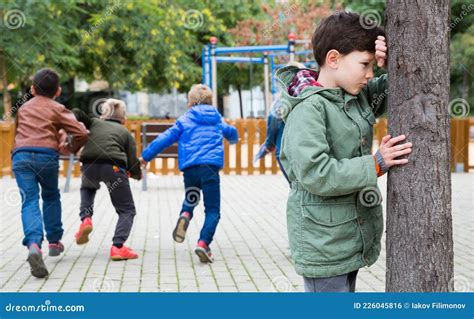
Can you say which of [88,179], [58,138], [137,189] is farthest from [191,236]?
[137,189]

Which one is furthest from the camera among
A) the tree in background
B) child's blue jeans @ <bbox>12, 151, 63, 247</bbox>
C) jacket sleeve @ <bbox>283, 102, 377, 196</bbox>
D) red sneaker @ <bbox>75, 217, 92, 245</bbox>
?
the tree in background

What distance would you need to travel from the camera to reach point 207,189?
707cm

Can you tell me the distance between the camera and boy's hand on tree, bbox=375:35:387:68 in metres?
2.90

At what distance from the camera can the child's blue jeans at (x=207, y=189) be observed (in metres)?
7.08

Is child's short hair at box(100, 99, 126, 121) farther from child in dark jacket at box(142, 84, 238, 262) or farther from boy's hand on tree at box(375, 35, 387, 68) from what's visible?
boy's hand on tree at box(375, 35, 387, 68)

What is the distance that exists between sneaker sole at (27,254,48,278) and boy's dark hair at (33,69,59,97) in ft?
4.73

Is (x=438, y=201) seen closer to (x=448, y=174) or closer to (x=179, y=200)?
(x=448, y=174)

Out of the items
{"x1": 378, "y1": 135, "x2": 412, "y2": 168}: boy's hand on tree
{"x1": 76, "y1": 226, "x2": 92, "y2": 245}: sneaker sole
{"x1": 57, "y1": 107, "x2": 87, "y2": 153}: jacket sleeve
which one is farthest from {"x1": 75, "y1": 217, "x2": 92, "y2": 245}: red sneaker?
{"x1": 378, "y1": 135, "x2": 412, "y2": 168}: boy's hand on tree

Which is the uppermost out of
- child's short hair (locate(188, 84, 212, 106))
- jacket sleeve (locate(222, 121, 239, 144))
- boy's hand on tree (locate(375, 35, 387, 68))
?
boy's hand on tree (locate(375, 35, 387, 68))

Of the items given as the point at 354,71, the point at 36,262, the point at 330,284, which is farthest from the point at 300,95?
the point at 36,262

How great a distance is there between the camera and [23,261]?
7.28 meters

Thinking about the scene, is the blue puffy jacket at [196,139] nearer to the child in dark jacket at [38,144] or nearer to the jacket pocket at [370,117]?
the child in dark jacket at [38,144]

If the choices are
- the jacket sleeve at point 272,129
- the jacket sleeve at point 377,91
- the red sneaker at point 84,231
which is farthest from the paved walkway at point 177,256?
the jacket sleeve at point 377,91

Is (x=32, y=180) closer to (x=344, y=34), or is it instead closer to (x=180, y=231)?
(x=180, y=231)
